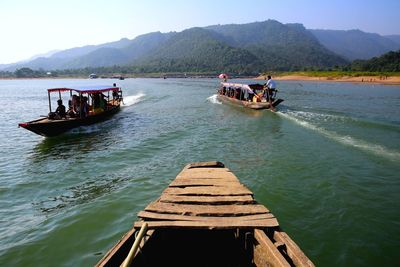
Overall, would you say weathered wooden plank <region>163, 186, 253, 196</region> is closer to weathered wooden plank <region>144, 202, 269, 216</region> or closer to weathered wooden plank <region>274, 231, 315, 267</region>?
weathered wooden plank <region>144, 202, 269, 216</region>

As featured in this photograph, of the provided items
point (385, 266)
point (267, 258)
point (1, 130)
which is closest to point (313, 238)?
point (385, 266)

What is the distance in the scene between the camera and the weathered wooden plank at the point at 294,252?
14.6 feet

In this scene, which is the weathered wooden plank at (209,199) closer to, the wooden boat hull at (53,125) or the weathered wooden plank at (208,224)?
the weathered wooden plank at (208,224)

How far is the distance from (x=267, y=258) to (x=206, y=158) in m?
9.82

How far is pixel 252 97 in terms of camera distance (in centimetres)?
3412

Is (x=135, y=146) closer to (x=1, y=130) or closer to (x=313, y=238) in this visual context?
(x=313, y=238)

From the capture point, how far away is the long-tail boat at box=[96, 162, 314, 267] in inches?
197

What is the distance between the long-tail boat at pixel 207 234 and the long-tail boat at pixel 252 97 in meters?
23.6

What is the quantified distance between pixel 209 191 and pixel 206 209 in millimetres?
963

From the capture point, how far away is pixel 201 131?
21266mm

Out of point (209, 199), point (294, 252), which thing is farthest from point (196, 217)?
point (294, 252)

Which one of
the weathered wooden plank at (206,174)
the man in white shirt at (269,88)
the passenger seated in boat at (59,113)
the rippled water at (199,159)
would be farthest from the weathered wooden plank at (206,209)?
the man in white shirt at (269,88)

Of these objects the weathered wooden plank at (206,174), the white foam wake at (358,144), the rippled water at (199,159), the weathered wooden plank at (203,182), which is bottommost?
the rippled water at (199,159)

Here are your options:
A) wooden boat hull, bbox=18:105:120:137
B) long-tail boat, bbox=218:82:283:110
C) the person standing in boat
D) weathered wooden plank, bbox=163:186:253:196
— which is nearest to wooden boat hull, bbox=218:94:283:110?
long-tail boat, bbox=218:82:283:110
